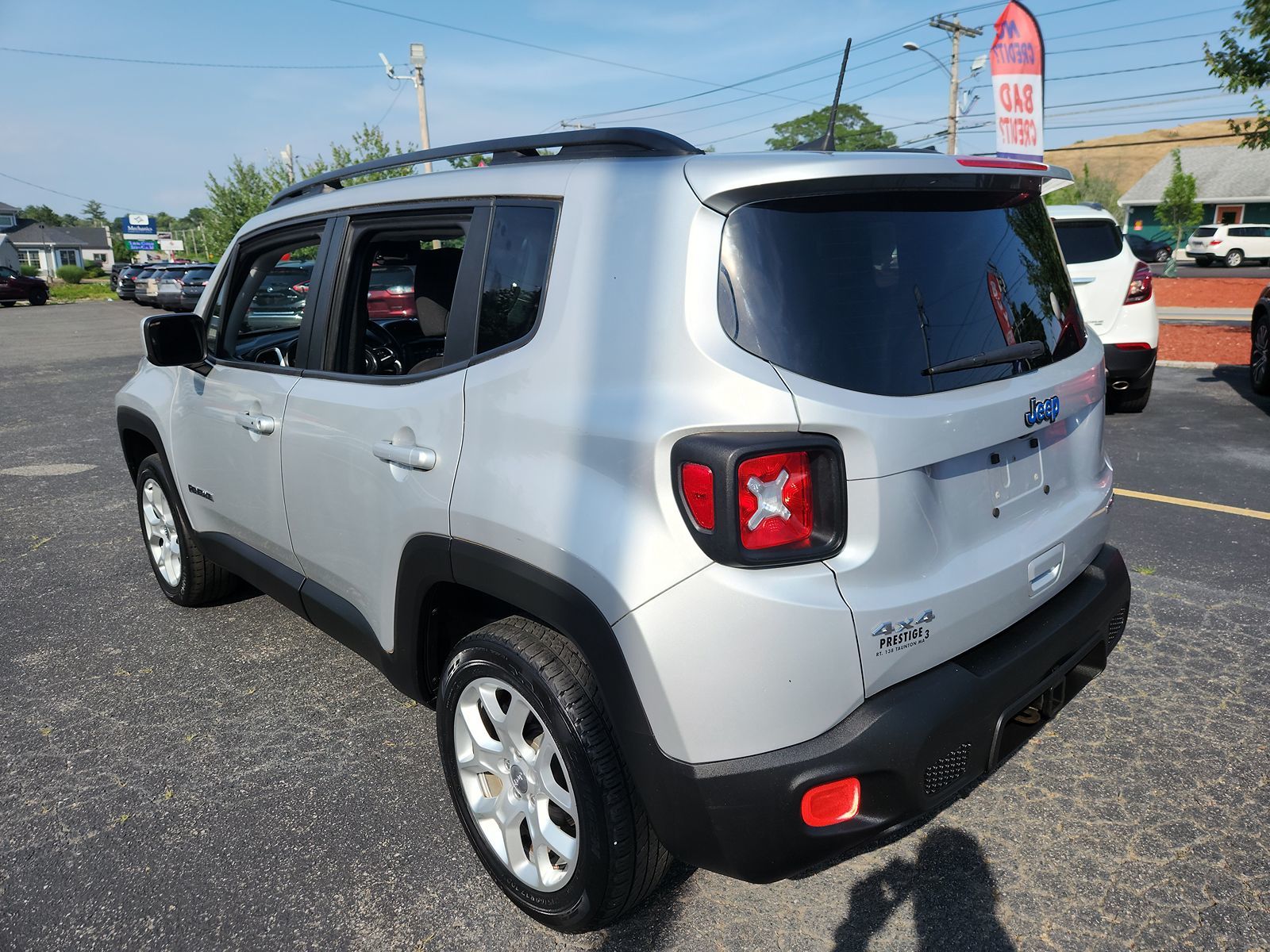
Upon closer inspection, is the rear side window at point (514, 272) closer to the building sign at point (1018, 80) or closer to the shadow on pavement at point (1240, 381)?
the shadow on pavement at point (1240, 381)

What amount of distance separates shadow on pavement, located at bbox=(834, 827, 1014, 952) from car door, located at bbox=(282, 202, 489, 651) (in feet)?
4.68


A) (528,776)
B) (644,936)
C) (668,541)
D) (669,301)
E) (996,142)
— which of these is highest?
(996,142)

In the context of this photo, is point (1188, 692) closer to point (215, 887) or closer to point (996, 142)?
point (215, 887)

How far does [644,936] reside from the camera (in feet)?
7.75

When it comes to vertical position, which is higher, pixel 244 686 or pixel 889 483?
pixel 889 483

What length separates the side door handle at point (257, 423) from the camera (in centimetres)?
324

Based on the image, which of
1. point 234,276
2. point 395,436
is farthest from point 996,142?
point 395,436

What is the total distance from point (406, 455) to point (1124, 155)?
140 m

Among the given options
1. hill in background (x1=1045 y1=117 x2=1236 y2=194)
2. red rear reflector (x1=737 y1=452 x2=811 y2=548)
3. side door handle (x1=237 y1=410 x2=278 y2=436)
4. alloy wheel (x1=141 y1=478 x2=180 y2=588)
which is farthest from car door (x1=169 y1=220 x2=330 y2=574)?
hill in background (x1=1045 y1=117 x2=1236 y2=194)

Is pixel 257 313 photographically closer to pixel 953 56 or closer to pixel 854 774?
pixel 854 774

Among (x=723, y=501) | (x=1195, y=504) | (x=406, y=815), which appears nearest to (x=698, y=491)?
(x=723, y=501)

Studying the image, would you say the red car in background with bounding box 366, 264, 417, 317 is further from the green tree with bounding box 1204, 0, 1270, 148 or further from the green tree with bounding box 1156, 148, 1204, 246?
the green tree with bounding box 1156, 148, 1204, 246

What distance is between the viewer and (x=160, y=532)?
4.58 meters

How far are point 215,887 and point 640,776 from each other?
134 centimetres
